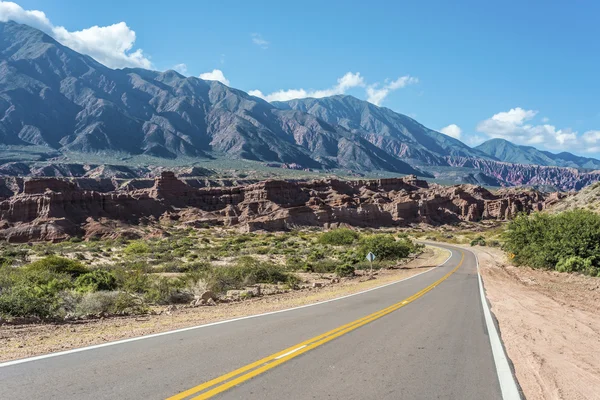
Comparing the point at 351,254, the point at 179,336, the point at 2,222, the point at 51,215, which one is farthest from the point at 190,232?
the point at 179,336

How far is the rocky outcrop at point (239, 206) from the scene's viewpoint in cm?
7038

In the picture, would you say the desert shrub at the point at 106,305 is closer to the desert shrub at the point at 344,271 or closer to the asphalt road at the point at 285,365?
the asphalt road at the point at 285,365

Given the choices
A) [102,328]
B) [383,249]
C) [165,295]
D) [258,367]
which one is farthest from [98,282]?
[383,249]

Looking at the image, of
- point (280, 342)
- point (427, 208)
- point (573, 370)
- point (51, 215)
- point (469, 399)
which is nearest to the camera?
point (469, 399)

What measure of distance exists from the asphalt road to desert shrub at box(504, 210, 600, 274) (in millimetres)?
18293

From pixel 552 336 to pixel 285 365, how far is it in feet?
20.7

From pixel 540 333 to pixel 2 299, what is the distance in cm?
1285

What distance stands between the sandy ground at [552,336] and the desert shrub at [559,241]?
16.8ft

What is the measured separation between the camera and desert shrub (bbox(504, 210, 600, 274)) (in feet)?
81.7

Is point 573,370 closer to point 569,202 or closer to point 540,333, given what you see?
point 540,333

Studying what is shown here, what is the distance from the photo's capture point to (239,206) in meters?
97.8

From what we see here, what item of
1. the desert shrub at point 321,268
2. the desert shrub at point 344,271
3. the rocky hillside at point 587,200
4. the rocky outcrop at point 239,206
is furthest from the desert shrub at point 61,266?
the rocky hillside at point 587,200

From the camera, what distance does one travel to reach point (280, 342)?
27.3 ft

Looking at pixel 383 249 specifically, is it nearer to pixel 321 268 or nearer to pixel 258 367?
pixel 321 268
